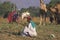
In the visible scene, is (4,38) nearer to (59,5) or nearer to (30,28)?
(30,28)

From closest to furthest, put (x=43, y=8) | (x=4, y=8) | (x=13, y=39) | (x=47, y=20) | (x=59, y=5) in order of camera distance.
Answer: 1. (x=13, y=39)
2. (x=43, y=8)
3. (x=47, y=20)
4. (x=59, y=5)
5. (x=4, y=8)

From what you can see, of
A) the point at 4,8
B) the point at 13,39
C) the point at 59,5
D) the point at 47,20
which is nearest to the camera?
the point at 13,39

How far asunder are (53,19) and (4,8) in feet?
48.3

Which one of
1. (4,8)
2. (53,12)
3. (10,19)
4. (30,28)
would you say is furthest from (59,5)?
(4,8)

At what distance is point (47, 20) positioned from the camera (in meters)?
17.6

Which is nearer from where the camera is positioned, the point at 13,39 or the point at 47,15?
the point at 13,39

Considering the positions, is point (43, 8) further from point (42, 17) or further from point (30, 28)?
point (30, 28)

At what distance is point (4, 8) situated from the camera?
32.0 meters

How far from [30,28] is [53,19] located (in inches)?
347

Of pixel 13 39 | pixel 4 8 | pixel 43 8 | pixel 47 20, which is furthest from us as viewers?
pixel 4 8

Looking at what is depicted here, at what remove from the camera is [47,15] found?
687 inches

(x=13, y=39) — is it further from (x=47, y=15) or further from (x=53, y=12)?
(x=53, y=12)

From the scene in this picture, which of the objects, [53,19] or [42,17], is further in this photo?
[53,19]

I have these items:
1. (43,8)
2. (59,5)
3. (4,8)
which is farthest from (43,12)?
(4,8)
